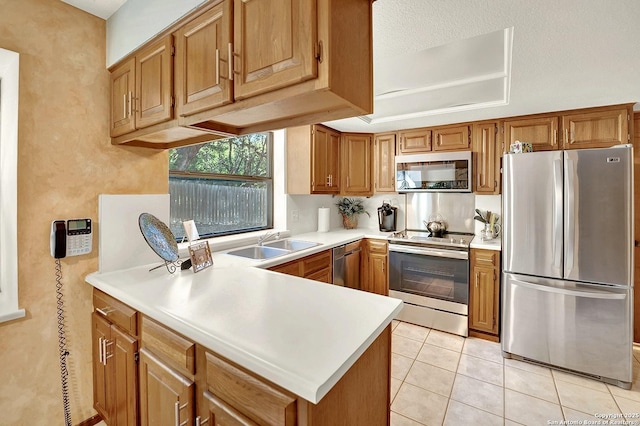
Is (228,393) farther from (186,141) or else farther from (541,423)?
(541,423)

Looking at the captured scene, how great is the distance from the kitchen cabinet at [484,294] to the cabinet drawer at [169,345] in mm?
2683

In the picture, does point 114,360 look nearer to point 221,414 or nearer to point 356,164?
point 221,414

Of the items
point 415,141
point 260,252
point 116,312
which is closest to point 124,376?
point 116,312

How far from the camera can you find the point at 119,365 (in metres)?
1.47

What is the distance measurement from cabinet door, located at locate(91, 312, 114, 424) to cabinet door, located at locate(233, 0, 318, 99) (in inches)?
60.7

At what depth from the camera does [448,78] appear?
2.20 meters

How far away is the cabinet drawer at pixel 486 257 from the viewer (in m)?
2.70

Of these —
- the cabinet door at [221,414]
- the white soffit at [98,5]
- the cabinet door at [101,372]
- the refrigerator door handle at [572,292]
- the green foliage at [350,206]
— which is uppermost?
the white soffit at [98,5]

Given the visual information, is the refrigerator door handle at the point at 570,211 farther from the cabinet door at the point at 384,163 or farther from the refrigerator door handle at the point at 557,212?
the cabinet door at the point at 384,163

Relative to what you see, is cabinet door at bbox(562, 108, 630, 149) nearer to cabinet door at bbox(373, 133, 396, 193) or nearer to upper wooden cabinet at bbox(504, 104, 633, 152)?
upper wooden cabinet at bbox(504, 104, 633, 152)

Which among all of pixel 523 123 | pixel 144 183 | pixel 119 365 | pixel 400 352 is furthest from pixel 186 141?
pixel 523 123

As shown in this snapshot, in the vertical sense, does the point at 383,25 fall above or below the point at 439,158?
above

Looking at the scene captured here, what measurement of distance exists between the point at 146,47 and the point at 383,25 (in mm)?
1287

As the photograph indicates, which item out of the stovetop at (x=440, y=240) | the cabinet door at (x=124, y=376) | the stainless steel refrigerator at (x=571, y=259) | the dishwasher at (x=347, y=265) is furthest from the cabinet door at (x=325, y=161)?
the cabinet door at (x=124, y=376)
